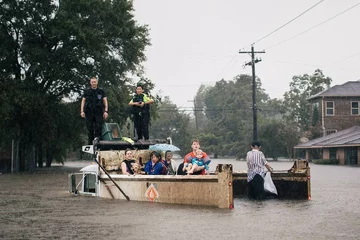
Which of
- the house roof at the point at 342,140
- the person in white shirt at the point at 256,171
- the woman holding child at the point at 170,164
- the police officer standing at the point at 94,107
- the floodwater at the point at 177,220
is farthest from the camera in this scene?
the house roof at the point at 342,140

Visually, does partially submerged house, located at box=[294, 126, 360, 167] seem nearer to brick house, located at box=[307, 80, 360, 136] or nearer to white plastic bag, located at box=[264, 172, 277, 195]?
brick house, located at box=[307, 80, 360, 136]

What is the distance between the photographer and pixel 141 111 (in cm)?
1978

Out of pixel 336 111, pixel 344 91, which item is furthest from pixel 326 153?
pixel 344 91

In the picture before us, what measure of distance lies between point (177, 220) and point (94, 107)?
7.64m

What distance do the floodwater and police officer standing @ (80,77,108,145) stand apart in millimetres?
2957

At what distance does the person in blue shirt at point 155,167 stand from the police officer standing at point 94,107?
248cm

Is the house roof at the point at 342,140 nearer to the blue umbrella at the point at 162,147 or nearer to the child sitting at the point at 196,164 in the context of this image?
the blue umbrella at the point at 162,147

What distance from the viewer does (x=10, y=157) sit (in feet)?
160

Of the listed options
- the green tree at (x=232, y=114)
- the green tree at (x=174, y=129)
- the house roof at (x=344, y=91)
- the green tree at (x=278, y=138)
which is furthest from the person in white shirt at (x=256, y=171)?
the green tree at (x=174, y=129)

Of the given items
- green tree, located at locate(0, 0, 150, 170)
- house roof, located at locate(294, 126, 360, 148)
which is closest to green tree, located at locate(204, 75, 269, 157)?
house roof, located at locate(294, 126, 360, 148)

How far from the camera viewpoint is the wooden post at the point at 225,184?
13.7m

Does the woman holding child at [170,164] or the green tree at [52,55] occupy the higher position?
the green tree at [52,55]

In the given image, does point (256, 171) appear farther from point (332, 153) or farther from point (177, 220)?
point (332, 153)

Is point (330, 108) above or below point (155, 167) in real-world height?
above
